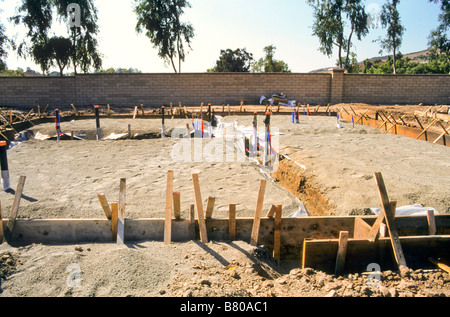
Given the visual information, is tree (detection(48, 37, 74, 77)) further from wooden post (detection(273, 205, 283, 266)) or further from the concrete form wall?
wooden post (detection(273, 205, 283, 266))

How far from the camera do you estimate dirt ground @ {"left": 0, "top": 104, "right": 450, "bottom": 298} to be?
322 cm

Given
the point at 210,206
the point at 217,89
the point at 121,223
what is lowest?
the point at 121,223

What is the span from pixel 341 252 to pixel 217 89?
20968 mm

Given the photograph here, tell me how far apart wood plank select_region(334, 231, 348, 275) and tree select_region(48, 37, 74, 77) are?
3480 centimetres

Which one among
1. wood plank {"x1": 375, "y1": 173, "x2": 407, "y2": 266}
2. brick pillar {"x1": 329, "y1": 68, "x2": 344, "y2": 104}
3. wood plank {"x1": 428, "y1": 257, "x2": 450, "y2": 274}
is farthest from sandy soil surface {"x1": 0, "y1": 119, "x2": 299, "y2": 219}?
brick pillar {"x1": 329, "y1": 68, "x2": 344, "y2": 104}

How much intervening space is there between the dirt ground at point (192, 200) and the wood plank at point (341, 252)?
11.5 inches

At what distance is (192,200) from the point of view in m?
5.62

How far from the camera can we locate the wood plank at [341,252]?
3.77 m

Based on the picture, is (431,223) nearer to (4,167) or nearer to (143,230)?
A: (143,230)

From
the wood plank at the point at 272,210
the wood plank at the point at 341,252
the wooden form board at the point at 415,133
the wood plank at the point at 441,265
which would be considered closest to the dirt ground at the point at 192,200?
the wood plank at the point at 441,265

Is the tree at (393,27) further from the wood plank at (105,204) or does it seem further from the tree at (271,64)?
the wood plank at (105,204)

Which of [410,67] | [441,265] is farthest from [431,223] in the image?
[410,67]

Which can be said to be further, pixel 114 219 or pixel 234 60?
pixel 234 60
